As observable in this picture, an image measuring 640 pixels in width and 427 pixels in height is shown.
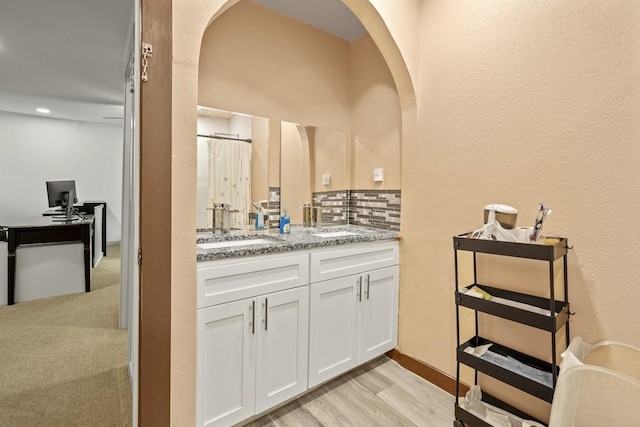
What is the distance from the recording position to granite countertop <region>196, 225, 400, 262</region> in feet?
4.71

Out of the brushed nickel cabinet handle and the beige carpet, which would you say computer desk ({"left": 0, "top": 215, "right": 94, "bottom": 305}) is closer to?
the beige carpet

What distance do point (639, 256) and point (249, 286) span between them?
1651 mm

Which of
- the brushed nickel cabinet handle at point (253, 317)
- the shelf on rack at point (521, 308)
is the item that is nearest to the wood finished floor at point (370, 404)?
the brushed nickel cabinet handle at point (253, 317)

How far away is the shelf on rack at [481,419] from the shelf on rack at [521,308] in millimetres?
523

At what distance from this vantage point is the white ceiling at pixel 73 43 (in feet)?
7.61

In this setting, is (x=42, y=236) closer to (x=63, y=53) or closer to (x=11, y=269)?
(x=11, y=269)

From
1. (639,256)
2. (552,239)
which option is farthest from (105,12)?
(639,256)

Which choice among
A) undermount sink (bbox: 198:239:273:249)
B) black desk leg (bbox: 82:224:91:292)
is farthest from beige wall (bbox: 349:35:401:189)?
black desk leg (bbox: 82:224:91:292)

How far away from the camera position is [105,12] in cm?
244

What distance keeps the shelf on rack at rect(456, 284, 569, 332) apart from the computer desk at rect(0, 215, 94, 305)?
4.01 meters

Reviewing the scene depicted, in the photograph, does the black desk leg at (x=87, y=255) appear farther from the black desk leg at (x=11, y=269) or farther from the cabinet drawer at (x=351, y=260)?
the cabinet drawer at (x=351, y=260)

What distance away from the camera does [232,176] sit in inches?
83.0

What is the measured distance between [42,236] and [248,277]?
3303mm

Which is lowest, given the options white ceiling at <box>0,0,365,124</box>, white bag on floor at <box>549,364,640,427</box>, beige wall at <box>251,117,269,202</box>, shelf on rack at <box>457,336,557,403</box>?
shelf on rack at <box>457,336,557,403</box>
